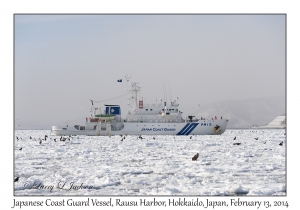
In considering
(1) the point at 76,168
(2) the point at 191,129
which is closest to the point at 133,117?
(2) the point at 191,129

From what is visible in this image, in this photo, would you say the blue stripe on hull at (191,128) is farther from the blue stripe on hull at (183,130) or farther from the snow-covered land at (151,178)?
the snow-covered land at (151,178)

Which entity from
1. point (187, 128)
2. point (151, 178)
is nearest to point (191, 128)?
point (187, 128)

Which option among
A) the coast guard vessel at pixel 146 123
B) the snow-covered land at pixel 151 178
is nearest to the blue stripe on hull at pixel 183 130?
the coast guard vessel at pixel 146 123

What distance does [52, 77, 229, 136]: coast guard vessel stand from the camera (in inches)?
2008

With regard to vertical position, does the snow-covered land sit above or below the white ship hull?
above

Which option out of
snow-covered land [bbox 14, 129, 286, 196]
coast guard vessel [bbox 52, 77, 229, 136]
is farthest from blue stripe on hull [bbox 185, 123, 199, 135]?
snow-covered land [bbox 14, 129, 286, 196]

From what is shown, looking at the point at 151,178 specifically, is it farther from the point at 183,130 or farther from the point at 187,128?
the point at 183,130

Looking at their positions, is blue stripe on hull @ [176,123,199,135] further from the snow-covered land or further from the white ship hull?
the snow-covered land

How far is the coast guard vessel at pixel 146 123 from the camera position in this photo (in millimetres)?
51000

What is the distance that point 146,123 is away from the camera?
51.2 metres

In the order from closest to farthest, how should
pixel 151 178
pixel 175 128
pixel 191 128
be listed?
1. pixel 151 178
2. pixel 175 128
3. pixel 191 128

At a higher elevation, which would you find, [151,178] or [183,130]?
[151,178]

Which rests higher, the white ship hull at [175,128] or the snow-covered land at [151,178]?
the snow-covered land at [151,178]
